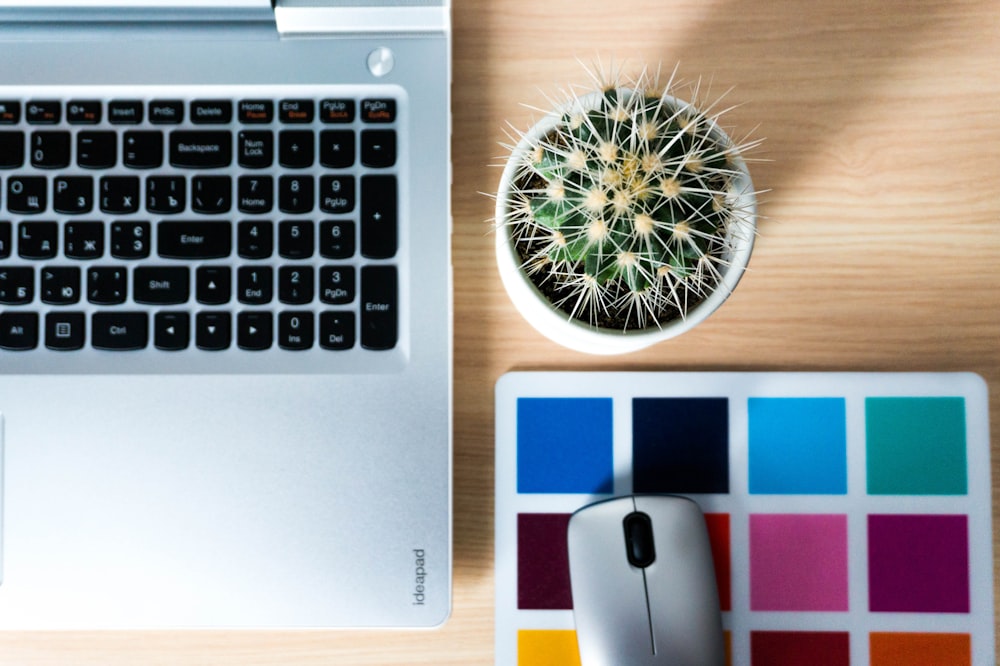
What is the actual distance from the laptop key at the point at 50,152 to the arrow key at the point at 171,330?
0.40 ft

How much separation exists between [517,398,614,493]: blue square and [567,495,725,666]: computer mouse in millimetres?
30

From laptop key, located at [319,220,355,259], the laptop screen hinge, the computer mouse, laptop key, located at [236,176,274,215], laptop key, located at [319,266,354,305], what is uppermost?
the laptop screen hinge

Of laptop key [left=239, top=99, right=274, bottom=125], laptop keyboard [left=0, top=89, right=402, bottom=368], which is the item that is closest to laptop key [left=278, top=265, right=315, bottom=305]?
laptop keyboard [left=0, top=89, right=402, bottom=368]

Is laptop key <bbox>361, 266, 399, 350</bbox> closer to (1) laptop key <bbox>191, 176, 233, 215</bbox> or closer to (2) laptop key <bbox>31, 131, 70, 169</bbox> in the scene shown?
(1) laptop key <bbox>191, 176, 233, 215</bbox>

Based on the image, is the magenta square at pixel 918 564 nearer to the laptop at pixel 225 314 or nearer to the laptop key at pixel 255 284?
the laptop at pixel 225 314

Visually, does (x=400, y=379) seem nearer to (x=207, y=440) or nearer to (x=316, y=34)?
(x=207, y=440)

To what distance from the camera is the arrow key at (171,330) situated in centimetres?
50

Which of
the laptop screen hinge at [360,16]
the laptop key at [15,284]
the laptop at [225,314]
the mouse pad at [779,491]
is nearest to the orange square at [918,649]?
the mouse pad at [779,491]

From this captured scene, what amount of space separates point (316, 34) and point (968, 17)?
484 mm

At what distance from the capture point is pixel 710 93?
0.57m

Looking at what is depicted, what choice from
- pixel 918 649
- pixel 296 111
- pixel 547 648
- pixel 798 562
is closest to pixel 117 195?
pixel 296 111

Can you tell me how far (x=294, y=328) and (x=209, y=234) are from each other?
0.08 m

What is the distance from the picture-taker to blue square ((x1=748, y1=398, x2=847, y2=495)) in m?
0.57

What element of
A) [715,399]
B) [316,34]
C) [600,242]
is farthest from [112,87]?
[715,399]
